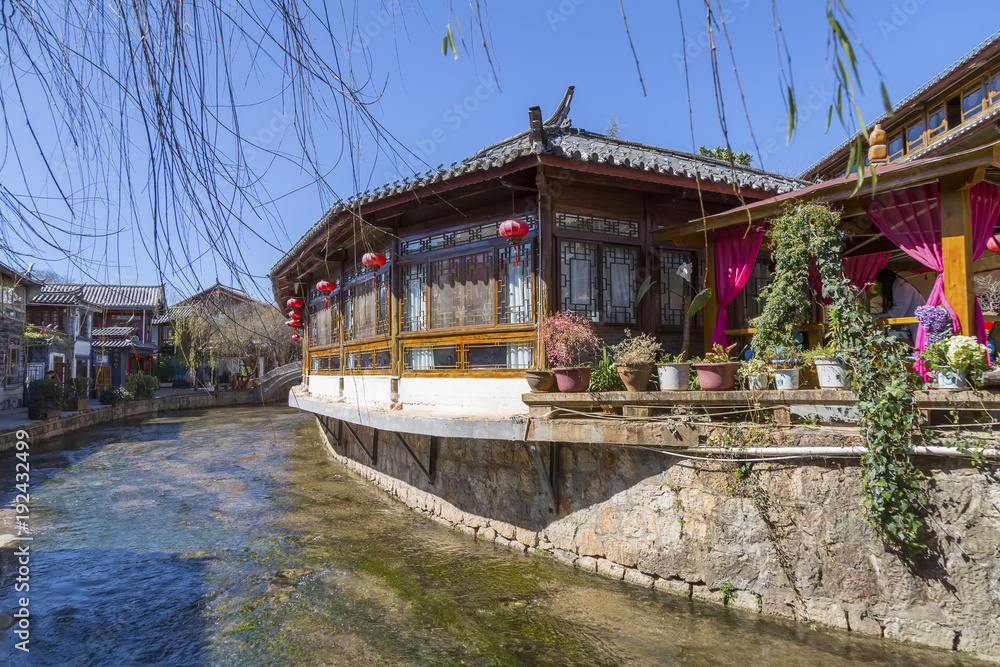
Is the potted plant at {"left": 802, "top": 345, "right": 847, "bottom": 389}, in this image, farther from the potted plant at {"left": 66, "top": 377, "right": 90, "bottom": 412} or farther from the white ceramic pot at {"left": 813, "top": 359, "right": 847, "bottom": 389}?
the potted plant at {"left": 66, "top": 377, "right": 90, "bottom": 412}

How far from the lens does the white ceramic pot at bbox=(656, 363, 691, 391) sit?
5656 mm

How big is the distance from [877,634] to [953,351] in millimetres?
2396

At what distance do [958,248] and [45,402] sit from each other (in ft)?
78.9

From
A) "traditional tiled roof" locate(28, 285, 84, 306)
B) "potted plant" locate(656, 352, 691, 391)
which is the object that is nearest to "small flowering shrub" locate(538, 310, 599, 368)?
"potted plant" locate(656, 352, 691, 391)


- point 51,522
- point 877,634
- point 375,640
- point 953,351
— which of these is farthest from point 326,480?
point 953,351

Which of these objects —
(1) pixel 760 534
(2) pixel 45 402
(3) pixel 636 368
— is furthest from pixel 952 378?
(2) pixel 45 402

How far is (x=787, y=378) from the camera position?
17.0 ft

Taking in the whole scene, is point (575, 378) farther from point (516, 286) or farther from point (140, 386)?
point (140, 386)

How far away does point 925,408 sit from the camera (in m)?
4.32

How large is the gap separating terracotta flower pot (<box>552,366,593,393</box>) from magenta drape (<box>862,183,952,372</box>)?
3131 mm

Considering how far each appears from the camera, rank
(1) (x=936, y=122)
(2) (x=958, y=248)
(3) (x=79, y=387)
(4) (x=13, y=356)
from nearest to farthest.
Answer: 1. (2) (x=958, y=248)
2. (1) (x=936, y=122)
3. (4) (x=13, y=356)
4. (3) (x=79, y=387)

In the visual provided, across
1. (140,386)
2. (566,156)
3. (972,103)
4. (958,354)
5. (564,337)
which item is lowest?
(140,386)

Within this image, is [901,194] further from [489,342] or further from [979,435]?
[489,342]

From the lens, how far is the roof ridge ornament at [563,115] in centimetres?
925
